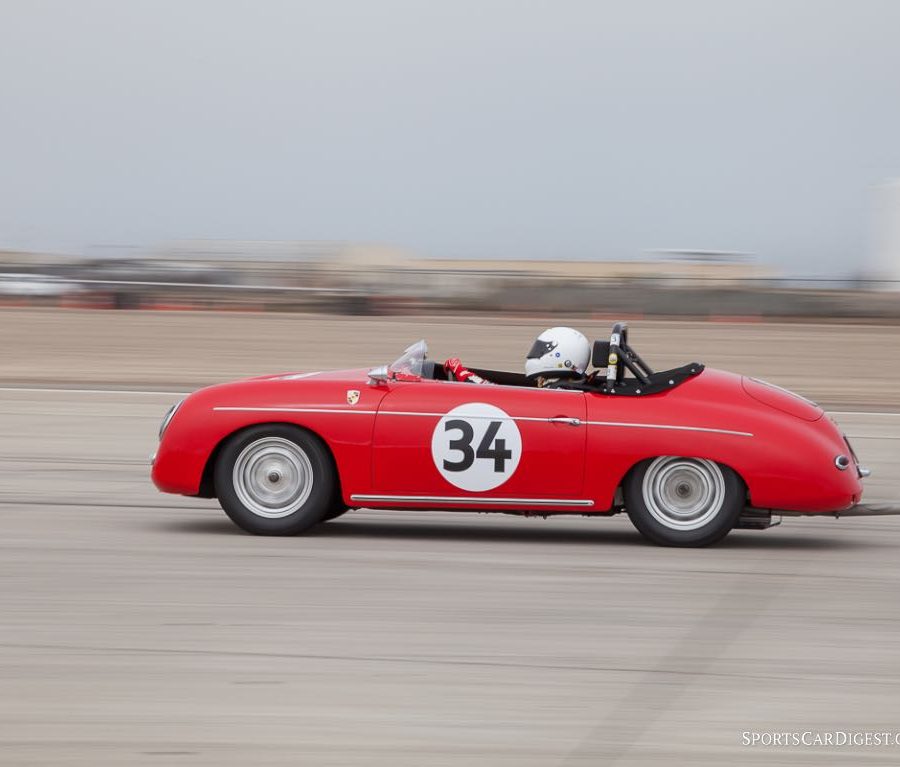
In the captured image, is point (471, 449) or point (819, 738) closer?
point (819, 738)

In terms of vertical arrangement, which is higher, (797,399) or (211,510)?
(797,399)

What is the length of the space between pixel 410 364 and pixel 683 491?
1623mm

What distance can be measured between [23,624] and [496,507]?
2.62 meters

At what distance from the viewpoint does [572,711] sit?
4.67 m

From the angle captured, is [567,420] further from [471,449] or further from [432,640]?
[432,640]

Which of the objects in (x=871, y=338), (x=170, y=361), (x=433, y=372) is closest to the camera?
(x=433, y=372)

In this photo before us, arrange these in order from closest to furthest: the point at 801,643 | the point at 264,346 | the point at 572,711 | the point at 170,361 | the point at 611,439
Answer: the point at 572,711
the point at 801,643
the point at 611,439
the point at 170,361
the point at 264,346

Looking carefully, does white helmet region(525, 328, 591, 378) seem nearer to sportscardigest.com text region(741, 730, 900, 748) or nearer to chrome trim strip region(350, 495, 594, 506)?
chrome trim strip region(350, 495, 594, 506)

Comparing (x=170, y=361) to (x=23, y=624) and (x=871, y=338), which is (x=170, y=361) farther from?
(x=23, y=624)

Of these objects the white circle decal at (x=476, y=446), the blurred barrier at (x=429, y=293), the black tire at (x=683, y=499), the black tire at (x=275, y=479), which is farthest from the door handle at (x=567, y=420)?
the blurred barrier at (x=429, y=293)

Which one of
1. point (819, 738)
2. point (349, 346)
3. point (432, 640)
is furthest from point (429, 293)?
point (819, 738)

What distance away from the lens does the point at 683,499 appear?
751 centimetres

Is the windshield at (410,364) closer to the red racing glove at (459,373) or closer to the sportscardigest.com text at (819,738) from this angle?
the red racing glove at (459,373)

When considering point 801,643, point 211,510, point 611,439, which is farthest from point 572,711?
point 211,510
